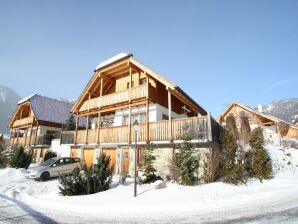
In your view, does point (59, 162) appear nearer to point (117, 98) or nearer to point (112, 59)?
point (117, 98)

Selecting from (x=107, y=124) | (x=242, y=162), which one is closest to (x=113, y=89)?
(x=107, y=124)

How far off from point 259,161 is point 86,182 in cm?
1020

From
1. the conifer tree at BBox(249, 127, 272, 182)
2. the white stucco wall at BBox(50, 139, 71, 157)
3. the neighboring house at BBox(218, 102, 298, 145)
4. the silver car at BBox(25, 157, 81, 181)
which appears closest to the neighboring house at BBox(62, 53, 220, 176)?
the conifer tree at BBox(249, 127, 272, 182)

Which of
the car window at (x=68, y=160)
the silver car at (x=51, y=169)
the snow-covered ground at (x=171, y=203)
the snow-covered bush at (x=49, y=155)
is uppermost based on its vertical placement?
the snow-covered bush at (x=49, y=155)

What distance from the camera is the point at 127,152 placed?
1772cm

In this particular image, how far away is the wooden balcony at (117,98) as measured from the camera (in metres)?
17.2

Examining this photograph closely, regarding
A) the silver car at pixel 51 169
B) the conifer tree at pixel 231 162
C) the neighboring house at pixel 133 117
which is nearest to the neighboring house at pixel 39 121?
the neighboring house at pixel 133 117

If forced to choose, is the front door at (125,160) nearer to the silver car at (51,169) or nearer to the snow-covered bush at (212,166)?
the silver car at (51,169)

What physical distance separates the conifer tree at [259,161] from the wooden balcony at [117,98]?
8.73m

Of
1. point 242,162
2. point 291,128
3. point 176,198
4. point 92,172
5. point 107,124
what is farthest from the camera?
point 291,128

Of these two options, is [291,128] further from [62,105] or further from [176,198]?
[62,105]

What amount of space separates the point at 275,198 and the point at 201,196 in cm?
339

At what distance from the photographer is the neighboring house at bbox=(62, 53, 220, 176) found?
14422 millimetres

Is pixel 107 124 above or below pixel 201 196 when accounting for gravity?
above
